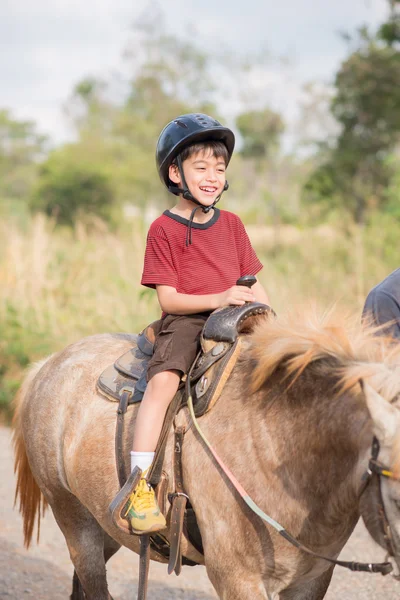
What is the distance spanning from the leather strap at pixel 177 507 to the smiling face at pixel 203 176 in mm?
1040

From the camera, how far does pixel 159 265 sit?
9.52ft

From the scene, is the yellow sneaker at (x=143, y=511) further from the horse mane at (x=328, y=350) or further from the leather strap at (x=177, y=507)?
the horse mane at (x=328, y=350)

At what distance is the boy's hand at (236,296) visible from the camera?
272 centimetres

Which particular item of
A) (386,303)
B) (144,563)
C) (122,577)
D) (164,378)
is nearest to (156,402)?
(164,378)

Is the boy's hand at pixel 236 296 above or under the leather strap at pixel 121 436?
above

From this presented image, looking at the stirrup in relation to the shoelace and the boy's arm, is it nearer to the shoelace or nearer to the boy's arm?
the shoelace

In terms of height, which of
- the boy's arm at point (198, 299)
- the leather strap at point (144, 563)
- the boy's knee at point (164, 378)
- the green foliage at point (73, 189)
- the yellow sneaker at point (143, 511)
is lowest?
the leather strap at point (144, 563)

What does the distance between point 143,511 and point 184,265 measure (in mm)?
1040

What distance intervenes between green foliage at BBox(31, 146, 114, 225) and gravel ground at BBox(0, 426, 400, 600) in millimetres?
18688

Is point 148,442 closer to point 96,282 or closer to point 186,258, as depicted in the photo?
point 186,258

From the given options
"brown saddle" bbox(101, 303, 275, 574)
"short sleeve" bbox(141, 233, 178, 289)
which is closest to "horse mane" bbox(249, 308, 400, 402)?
"brown saddle" bbox(101, 303, 275, 574)

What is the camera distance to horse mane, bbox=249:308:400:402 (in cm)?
223

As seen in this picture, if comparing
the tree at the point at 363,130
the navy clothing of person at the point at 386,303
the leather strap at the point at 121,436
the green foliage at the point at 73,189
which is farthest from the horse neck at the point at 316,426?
the green foliage at the point at 73,189

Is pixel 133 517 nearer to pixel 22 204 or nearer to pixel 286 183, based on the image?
pixel 22 204
